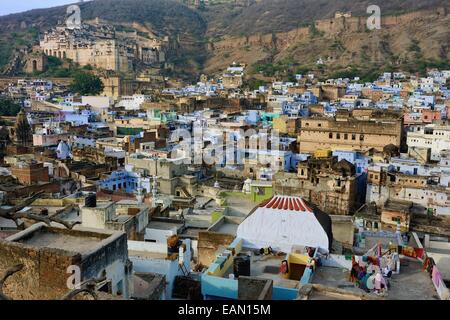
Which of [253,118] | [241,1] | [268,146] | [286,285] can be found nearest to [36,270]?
[286,285]

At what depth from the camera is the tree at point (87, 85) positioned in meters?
57.6

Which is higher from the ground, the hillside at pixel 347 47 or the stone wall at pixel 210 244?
the hillside at pixel 347 47

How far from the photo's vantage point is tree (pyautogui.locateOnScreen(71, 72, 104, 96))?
5762 cm

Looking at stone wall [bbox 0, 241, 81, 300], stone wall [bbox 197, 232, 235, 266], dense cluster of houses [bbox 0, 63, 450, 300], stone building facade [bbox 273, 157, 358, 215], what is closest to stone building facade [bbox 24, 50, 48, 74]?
dense cluster of houses [bbox 0, 63, 450, 300]

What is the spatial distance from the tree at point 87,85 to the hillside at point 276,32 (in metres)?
20.0

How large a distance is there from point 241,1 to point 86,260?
415 feet


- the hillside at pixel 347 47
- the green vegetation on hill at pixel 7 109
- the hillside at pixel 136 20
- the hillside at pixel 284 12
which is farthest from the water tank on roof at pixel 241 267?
the hillside at pixel 284 12

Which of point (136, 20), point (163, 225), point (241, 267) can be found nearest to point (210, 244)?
point (163, 225)

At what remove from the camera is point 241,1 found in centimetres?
12606

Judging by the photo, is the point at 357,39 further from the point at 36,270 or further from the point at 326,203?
the point at 36,270

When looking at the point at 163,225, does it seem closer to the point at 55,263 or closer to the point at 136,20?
the point at 55,263

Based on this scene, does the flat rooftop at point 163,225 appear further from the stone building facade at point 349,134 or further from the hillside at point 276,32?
the hillside at point 276,32

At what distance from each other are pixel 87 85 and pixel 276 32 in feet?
136

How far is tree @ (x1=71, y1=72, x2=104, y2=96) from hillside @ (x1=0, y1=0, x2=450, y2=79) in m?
20.0
